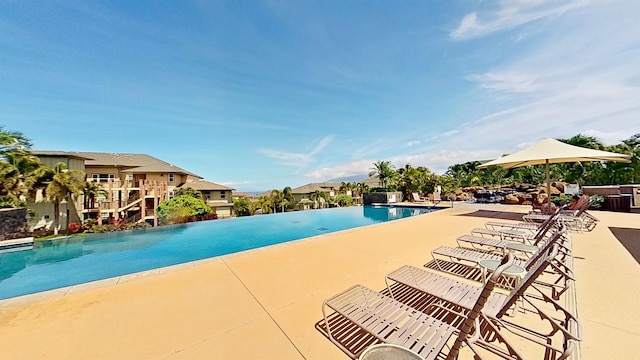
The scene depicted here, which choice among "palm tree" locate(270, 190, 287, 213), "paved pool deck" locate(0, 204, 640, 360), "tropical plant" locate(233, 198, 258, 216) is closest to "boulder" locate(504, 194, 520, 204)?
"paved pool deck" locate(0, 204, 640, 360)

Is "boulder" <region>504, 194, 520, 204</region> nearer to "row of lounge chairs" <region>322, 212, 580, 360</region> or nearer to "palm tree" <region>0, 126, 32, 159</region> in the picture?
"row of lounge chairs" <region>322, 212, 580, 360</region>

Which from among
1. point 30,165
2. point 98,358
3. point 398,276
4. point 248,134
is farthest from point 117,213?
point 398,276

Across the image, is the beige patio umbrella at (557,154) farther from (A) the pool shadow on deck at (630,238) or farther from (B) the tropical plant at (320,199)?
(B) the tropical plant at (320,199)

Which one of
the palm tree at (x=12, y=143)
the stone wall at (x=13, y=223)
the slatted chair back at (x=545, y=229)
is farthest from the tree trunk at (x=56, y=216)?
the slatted chair back at (x=545, y=229)

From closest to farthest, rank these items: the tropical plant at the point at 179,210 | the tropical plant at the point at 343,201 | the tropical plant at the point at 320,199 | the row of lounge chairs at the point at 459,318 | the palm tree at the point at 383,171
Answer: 1. the row of lounge chairs at the point at 459,318
2. the tropical plant at the point at 179,210
3. the tropical plant at the point at 343,201
4. the palm tree at the point at 383,171
5. the tropical plant at the point at 320,199

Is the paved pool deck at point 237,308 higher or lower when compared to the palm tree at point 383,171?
lower

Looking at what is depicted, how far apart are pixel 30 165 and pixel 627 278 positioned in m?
24.5

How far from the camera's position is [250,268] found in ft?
15.8

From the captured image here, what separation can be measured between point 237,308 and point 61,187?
18.9 m

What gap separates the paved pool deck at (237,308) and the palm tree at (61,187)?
15778mm

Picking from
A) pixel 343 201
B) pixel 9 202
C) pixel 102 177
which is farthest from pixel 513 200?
pixel 102 177

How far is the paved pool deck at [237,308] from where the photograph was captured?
235cm

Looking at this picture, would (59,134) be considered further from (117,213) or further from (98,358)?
(98,358)

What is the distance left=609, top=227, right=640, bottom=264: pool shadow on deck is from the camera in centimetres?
488
